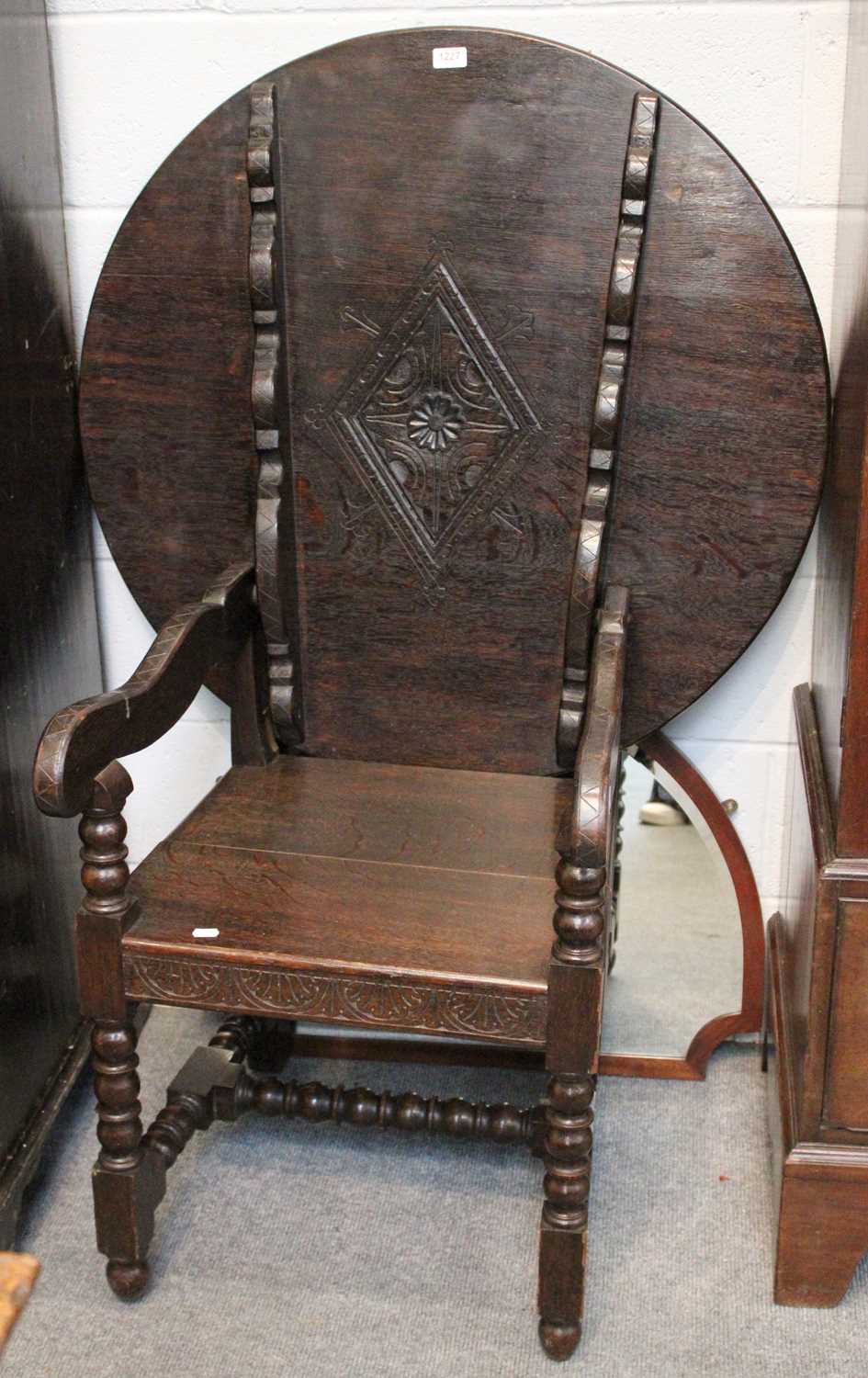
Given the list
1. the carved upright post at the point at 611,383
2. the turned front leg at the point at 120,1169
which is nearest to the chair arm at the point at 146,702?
the turned front leg at the point at 120,1169

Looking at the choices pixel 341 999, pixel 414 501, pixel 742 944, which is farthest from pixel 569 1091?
pixel 414 501

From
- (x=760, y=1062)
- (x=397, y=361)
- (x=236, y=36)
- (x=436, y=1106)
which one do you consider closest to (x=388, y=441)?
(x=397, y=361)

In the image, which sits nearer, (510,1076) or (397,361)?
(397,361)

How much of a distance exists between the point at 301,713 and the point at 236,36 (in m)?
0.98

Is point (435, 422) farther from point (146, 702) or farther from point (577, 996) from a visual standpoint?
point (577, 996)

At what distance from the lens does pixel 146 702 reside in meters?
1.71

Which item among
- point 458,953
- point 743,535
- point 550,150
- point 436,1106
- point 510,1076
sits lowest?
point 510,1076

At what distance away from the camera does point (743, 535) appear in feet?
6.38

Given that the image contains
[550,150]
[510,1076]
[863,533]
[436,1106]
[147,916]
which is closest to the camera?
[863,533]

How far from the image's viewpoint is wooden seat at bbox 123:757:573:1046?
161 centimetres

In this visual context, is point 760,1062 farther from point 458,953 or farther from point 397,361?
point 397,361

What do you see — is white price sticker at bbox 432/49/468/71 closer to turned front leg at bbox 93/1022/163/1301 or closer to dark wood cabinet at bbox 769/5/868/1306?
dark wood cabinet at bbox 769/5/868/1306

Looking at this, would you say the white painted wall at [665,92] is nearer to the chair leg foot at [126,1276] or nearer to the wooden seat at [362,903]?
the wooden seat at [362,903]

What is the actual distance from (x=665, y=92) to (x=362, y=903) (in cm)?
119
